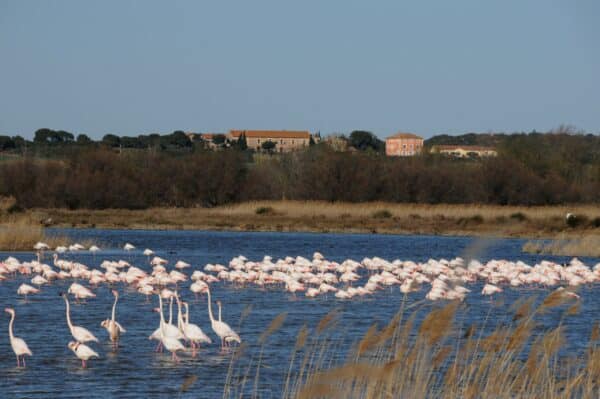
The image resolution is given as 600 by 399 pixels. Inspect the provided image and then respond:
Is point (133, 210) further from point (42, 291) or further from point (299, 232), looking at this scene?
point (42, 291)

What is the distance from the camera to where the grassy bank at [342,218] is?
157 ft

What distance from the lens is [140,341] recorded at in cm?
1612

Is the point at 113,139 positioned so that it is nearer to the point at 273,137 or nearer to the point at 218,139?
the point at 218,139

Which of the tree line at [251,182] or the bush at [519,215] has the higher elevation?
the tree line at [251,182]

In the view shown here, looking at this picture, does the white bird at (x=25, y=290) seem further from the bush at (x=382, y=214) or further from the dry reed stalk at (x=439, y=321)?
the bush at (x=382, y=214)

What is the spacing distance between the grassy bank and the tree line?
3.27m

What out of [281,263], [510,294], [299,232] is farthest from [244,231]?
[510,294]

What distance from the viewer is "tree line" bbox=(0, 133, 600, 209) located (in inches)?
2297

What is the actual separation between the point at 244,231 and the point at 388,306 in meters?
27.9

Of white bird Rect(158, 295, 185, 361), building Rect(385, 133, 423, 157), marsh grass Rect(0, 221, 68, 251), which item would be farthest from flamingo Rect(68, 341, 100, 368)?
building Rect(385, 133, 423, 157)

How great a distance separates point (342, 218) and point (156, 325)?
1310 inches

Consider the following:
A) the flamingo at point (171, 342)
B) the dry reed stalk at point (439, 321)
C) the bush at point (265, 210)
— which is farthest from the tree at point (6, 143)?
the dry reed stalk at point (439, 321)

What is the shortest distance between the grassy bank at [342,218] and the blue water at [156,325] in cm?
988

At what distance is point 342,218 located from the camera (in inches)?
2016
